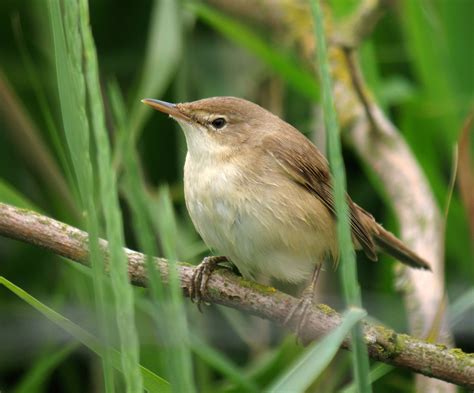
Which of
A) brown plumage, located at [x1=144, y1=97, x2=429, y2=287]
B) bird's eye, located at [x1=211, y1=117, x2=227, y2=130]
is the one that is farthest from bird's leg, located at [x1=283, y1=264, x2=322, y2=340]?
bird's eye, located at [x1=211, y1=117, x2=227, y2=130]

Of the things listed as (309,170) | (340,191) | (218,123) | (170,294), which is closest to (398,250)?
(309,170)

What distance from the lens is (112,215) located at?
1183 mm

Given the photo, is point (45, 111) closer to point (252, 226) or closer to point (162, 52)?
point (252, 226)

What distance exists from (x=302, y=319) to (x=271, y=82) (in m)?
2.12

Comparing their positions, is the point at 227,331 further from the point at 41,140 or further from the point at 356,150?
the point at 41,140

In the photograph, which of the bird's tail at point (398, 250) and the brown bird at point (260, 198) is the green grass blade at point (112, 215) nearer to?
the brown bird at point (260, 198)

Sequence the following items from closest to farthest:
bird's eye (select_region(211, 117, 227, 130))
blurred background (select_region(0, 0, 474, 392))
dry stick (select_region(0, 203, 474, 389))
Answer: dry stick (select_region(0, 203, 474, 389)) < bird's eye (select_region(211, 117, 227, 130)) < blurred background (select_region(0, 0, 474, 392))

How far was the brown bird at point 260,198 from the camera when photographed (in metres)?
2.39

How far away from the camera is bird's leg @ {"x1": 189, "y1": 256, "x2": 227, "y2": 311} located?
211 centimetres

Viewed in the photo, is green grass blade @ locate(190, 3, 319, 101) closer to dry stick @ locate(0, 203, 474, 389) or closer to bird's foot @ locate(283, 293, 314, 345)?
bird's foot @ locate(283, 293, 314, 345)

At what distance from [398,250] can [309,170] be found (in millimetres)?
413

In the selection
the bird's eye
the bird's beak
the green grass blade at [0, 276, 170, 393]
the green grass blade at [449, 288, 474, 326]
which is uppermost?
the bird's eye

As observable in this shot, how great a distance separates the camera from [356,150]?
11.6 ft

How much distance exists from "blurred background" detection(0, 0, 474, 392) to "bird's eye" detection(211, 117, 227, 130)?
1.12 feet
